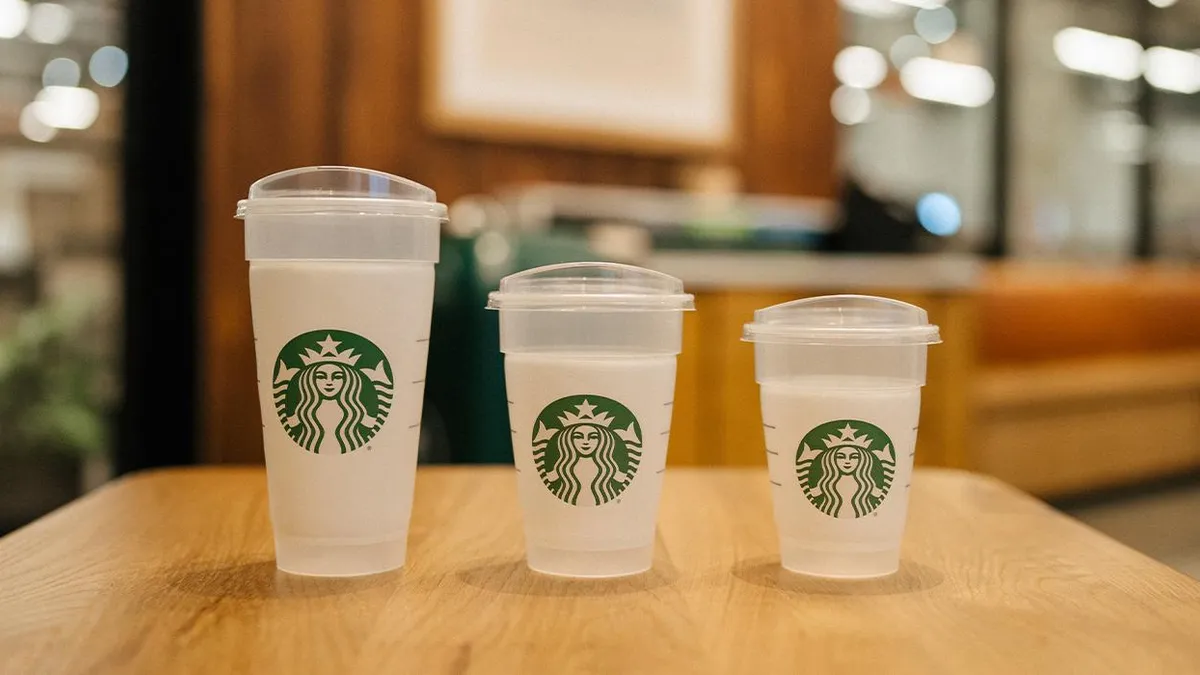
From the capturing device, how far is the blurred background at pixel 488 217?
238 centimetres

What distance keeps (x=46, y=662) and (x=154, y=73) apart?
2419mm

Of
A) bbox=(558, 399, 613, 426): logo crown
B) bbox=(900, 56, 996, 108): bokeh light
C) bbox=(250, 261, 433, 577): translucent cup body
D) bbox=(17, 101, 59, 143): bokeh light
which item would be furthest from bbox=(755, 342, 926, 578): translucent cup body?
bbox=(900, 56, 996, 108): bokeh light

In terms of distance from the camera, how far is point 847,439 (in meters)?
0.62

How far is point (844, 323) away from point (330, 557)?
33cm

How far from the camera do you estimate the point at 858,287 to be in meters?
2.47

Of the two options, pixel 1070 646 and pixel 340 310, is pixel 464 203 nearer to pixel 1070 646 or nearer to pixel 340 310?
pixel 340 310

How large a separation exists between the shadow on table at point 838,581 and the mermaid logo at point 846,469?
0.04 m

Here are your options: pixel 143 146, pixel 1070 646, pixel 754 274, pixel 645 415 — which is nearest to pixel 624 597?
pixel 645 415

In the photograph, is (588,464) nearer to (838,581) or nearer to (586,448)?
(586,448)

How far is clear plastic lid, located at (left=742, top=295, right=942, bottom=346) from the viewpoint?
2.11ft

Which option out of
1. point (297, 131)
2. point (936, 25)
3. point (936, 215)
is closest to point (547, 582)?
point (297, 131)

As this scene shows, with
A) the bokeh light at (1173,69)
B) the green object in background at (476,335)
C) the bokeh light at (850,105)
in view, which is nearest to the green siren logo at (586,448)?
the green object in background at (476,335)

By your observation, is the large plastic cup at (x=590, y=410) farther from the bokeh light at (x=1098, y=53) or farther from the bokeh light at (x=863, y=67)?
the bokeh light at (x=1098, y=53)

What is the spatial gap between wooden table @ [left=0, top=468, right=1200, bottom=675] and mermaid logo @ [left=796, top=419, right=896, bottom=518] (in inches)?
1.8
